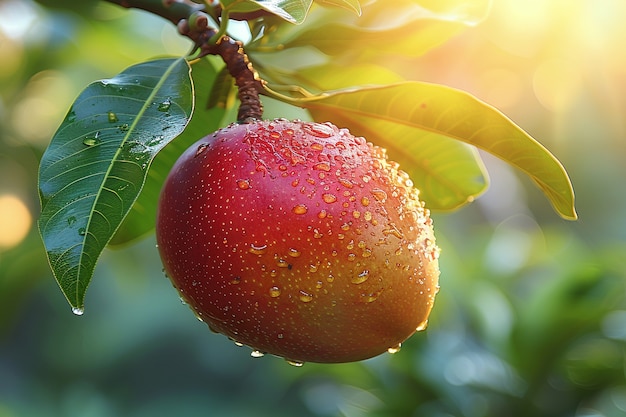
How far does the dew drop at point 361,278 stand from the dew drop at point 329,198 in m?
0.08

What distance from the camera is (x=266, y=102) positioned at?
9.21 feet

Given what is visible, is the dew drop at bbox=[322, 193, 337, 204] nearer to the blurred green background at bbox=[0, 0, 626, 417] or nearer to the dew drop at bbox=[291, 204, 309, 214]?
the dew drop at bbox=[291, 204, 309, 214]

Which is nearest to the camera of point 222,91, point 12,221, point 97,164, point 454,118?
point 97,164

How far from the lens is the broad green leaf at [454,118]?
82 centimetres

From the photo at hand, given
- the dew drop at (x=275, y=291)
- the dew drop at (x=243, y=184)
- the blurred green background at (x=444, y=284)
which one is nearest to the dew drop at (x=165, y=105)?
the dew drop at (x=243, y=184)

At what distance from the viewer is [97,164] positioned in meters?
0.69

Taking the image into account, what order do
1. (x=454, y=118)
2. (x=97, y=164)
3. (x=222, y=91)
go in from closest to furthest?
(x=97, y=164), (x=454, y=118), (x=222, y=91)

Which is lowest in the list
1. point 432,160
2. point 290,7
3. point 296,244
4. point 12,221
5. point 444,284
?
point 444,284

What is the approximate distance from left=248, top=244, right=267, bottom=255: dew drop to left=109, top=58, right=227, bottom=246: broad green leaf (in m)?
0.34

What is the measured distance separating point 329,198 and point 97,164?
0.72ft

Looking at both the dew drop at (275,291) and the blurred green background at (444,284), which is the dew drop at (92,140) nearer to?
the dew drop at (275,291)

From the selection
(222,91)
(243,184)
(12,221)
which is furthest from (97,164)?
(12,221)

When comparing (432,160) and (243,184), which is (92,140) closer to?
(243,184)

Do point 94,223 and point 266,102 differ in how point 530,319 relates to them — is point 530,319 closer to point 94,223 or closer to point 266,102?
point 266,102
